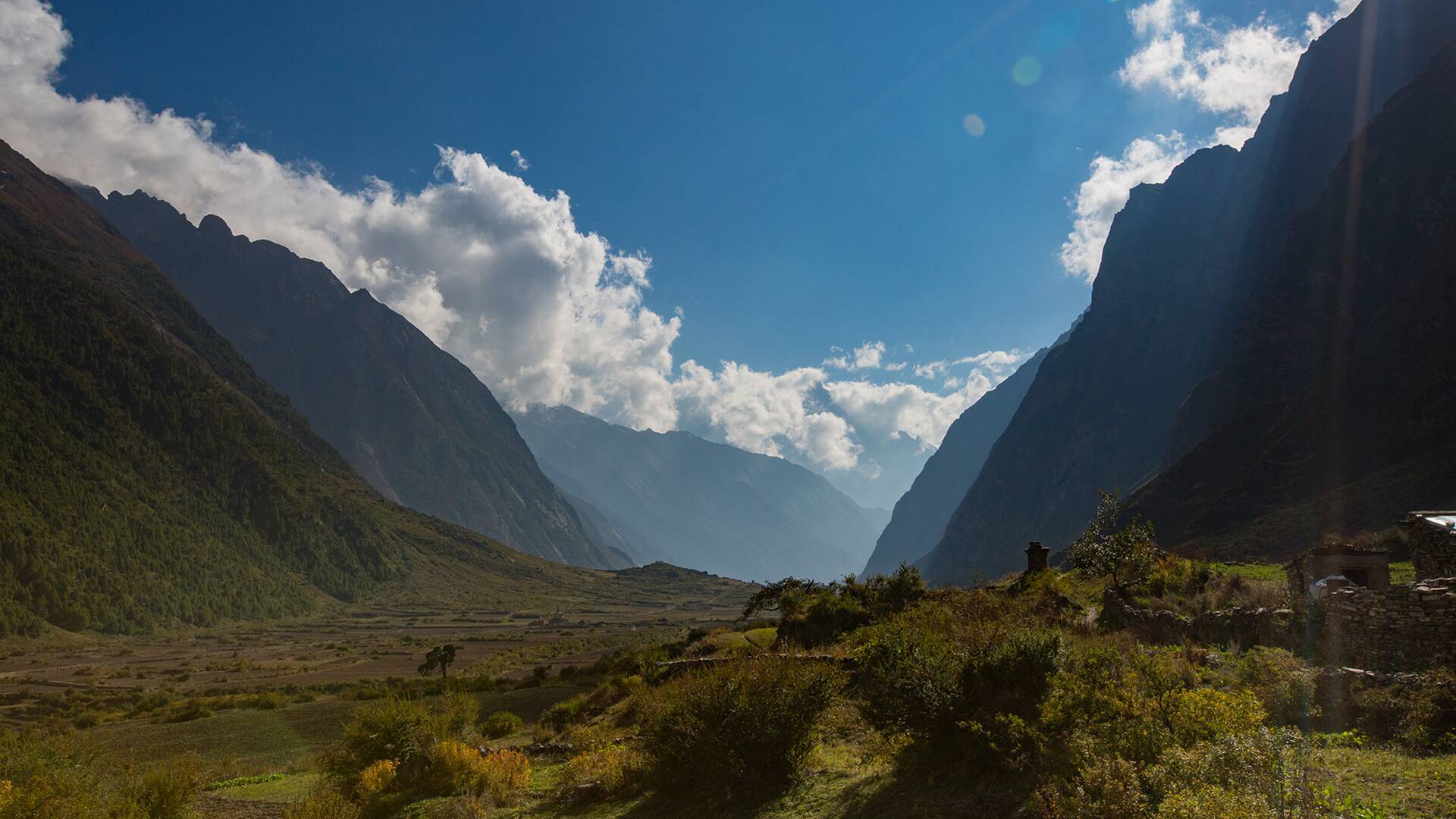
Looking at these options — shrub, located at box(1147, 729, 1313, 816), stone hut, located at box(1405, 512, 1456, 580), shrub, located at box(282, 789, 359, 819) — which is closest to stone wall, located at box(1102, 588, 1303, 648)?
stone hut, located at box(1405, 512, 1456, 580)

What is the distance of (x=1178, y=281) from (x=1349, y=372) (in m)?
102

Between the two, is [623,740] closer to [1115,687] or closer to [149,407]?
[1115,687]

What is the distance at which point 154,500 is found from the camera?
11612 cm

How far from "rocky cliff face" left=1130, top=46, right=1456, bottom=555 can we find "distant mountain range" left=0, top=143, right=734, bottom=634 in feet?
408

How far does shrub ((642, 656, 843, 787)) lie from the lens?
10.8 meters

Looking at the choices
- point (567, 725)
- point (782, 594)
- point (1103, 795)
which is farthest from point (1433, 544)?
point (567, 725)

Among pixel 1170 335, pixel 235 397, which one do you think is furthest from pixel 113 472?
pixel 1170 335

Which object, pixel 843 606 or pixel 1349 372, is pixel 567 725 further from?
pixel 1349 372

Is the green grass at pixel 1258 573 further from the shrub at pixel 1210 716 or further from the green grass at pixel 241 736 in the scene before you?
the green grass at pixel 241 736

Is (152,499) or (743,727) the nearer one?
(743,727)

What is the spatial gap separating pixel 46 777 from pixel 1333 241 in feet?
428

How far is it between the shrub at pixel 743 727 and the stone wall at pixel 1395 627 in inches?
399

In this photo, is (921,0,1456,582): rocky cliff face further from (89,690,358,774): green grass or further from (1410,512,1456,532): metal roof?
(89,690,358,774): green grass

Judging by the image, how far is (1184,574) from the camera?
78.8 feet
